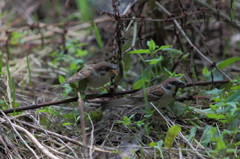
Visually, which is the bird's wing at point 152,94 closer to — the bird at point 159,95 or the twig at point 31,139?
the bird at point 159,95

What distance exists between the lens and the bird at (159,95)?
3.38 meters

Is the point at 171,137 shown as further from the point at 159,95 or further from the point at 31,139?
the point at 31,139

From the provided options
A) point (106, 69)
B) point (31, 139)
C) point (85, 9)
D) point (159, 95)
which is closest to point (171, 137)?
point (159, 95)

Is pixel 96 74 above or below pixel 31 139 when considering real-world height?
above

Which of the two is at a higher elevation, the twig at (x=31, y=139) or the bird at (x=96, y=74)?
the bird at (x=96, y=74)

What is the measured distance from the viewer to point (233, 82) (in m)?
3.35

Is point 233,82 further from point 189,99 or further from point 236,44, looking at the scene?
point 236,44

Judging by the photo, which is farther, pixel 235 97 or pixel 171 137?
pixel 235 97

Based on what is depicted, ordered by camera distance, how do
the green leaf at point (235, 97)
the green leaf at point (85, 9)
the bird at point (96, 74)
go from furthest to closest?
the green leaf at point (85, 9) → the bird at point (96, 74) → the green leaf at point (235, 97)

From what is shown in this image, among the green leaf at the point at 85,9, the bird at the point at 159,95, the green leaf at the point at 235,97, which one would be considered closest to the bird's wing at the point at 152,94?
the bird at the point at 159,95

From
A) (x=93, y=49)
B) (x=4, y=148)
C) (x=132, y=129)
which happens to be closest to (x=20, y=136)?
(x=4, y=148)

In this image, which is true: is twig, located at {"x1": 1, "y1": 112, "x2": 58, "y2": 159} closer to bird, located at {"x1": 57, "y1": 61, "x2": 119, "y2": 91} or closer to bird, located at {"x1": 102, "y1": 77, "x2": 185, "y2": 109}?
bird, located at {"x1": 57, "y1": 61, "x2": 119, "y2": 91}

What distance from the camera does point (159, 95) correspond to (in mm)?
3410

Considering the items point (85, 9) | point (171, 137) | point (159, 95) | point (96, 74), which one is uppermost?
point (85, 9)
